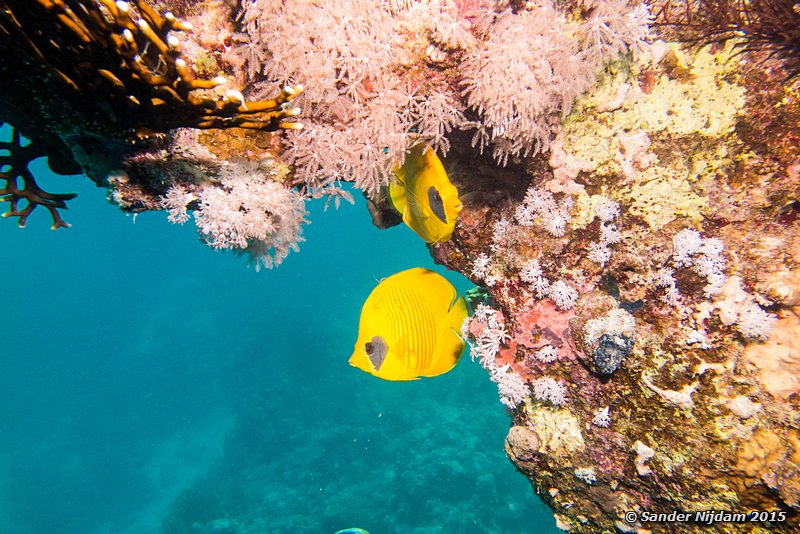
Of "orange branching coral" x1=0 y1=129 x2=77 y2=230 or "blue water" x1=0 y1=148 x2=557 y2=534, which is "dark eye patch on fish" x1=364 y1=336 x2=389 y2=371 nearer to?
"blue water" x1=0 y1=148 x2=557 y2=534

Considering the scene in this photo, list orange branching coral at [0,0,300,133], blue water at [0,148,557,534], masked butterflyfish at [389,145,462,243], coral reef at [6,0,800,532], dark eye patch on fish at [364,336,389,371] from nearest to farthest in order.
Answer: orange branching coral at [0,0,300,133] < masked butterflyfish at [389,145,462,243] < coral reef at [6,0,800,532] < dark eye patch on fish at [364,336,389,371] < blue water at [0,148,557,534]

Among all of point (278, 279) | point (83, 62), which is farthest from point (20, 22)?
point (278, 279)

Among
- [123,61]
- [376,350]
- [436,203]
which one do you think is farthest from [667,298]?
[123,61]

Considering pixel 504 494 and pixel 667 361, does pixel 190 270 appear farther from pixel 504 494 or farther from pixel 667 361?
pixel 667 361

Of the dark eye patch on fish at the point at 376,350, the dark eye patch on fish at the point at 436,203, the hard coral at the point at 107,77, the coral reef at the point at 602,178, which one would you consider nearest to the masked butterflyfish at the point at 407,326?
the dark eye patch on fish at the point at 376,350

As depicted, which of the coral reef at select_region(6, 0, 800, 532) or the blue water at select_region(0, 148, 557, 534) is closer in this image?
the coral reef at select_region(6, 0, 800, 532)

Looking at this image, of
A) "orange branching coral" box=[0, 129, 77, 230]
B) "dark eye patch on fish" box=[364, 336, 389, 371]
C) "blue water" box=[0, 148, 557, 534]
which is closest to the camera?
"dark eye patch on fish" box=[364, 336, 389, 371]

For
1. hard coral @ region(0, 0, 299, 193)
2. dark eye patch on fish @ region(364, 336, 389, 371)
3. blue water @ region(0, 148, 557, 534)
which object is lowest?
blue water @ region(0, 148, 557, 534)

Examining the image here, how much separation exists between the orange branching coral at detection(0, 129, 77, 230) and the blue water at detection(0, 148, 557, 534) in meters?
2.82

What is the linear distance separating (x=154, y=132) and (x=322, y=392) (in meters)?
20.4

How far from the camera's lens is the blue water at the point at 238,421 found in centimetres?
1380

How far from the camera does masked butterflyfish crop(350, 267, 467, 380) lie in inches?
86.1

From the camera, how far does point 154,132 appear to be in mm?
2004

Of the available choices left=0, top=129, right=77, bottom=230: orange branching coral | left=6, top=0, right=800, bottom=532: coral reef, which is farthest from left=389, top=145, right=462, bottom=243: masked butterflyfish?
left=0, top=129, right=77, bottom=230: orange branching coral
